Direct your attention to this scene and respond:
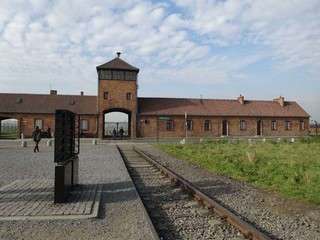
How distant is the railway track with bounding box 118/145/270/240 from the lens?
6.67 metres

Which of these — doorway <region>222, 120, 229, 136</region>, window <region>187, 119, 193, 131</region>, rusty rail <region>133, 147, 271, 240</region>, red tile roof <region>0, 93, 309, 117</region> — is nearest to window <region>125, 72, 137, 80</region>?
red tile roof <region>0, 93, 309, 117</region>

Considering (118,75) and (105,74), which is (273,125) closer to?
(118,75)

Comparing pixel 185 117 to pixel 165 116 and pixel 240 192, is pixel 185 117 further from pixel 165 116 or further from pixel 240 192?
pixel 240 192

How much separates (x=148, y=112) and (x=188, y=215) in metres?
46.9

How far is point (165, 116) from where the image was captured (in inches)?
2189

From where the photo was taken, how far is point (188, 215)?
8.23m

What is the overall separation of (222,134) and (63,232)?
53.4 meters

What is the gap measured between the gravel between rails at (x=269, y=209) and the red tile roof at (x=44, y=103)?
1691 inches

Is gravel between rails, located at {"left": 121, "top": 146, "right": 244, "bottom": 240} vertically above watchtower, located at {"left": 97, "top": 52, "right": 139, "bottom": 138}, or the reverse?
watchtower, located at {"left": 97, "top": 52, "right": 139, "bottom": 138}

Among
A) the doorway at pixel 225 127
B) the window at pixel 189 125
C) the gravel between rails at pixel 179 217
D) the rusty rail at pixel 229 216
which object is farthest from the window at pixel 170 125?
the rusty rail at pixel 229 216

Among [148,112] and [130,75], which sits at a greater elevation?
[130,75]

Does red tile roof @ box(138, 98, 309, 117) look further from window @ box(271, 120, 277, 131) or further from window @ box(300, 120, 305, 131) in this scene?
window @ box(300, 120, 305, 131)

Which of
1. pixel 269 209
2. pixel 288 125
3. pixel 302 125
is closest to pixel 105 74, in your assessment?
pixel 288 125

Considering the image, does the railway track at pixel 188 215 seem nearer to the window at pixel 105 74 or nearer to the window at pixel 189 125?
the window at pixel 105 74
